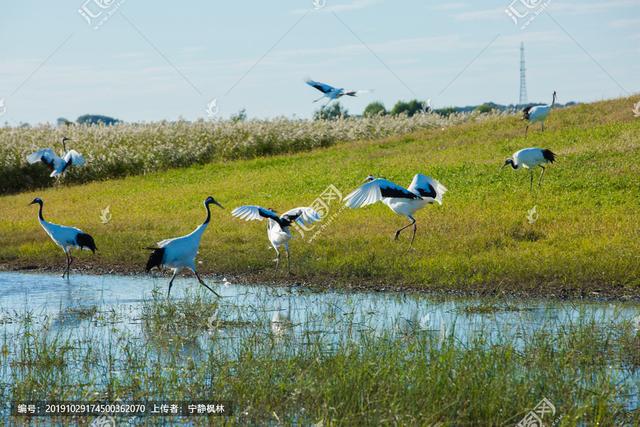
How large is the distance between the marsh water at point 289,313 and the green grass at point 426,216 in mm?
946

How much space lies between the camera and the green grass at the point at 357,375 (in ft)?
22.7

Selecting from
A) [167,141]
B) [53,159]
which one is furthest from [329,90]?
[167,141]

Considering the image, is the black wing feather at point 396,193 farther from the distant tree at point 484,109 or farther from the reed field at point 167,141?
the distant tree at point 484,109

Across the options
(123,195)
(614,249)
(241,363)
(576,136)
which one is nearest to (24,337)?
(241,363)

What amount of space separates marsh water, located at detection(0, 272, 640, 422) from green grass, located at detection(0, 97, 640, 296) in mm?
946

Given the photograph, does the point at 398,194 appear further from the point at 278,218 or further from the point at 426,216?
the point at 426,216

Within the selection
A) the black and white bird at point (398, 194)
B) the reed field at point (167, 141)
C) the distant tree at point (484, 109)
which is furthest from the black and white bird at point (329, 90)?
the distant tree at point (484, 109)

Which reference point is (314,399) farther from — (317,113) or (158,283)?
(317,113)

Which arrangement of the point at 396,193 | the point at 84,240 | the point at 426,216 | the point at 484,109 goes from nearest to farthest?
the point at 396,193, the point at 84,240, the point at 426,216, the point at 484,109

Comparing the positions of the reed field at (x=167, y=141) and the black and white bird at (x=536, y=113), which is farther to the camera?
the reed field at (x=167, y=141)

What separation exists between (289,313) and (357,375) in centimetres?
406

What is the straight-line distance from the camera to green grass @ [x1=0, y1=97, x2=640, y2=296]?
13.2m

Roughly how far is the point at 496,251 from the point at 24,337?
747 centimetres

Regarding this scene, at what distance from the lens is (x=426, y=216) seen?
→ 679 inches
